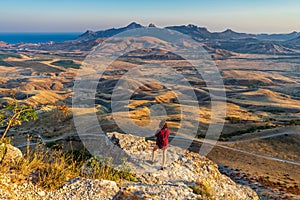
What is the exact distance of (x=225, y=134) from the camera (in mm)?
32875

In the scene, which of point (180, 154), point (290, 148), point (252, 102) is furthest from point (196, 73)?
point (180, 154)

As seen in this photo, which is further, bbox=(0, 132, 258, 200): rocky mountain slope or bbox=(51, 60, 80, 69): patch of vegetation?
bbox=(51, 60, 80, 69): patch of vegetation

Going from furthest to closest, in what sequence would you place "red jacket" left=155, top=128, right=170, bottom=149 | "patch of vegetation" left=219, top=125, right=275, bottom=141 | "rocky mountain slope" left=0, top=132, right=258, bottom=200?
"patch of vegetation" left=219, top=125, right=275, bottom=141, "red jacket" left=155, top=128, right=170, bottom=149, "rocky mountain slope" left=0, top=132, right=258, bottom=200

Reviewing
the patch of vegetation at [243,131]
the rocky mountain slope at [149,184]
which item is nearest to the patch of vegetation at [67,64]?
the patch of vegetation at [243,131]

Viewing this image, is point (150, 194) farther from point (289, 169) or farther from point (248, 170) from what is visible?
point (289, 169)

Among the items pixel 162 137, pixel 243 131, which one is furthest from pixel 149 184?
pixel 243 131

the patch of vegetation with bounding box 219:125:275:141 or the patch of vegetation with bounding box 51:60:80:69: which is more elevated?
the patch of vegetation with bounding box 219:125:275:141

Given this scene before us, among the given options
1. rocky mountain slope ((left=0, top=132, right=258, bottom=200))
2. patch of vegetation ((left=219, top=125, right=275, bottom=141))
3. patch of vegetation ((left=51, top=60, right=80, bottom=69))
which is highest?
rocky mountain slope ((left=0, top=132, right=258, bottom=200))

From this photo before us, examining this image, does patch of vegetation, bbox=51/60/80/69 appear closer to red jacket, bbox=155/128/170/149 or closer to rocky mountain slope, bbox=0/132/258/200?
rocky mountain slope, bbox=0/132/258/200

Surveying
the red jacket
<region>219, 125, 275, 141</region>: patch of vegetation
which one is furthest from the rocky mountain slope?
<region>219, 125, 275, 141</region>: patch of vegetation

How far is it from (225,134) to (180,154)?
17757mm

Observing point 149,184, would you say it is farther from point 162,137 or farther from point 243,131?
point 243,131

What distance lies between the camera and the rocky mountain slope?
7.57 m

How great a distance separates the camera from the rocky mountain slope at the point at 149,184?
24.8 feet
